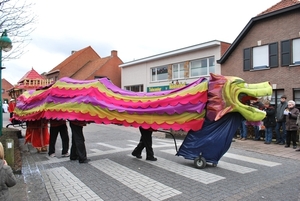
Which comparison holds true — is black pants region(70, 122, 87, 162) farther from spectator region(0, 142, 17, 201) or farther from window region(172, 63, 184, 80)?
window region(172, 63, 184, 80)

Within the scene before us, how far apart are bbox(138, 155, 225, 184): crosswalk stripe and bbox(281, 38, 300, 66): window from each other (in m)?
10.5

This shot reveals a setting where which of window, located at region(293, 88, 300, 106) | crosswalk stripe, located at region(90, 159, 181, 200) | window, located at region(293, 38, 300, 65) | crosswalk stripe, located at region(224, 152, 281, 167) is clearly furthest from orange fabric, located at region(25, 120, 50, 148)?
window, located at region(293, 38, 300, 65)

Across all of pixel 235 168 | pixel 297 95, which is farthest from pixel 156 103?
pixel 297 95

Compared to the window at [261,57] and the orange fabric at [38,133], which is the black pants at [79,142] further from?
the window at [261,57]

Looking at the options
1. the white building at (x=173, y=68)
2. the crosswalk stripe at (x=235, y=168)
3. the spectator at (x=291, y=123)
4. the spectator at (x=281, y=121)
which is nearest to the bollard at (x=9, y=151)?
the crosswalk stripe at (x=235, y=168)

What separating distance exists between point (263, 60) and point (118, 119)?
39.1ft

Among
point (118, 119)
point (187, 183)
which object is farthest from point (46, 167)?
point (187, 183)

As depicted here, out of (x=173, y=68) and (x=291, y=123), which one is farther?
(x=173, y=68)

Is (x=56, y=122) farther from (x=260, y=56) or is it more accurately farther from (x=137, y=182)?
(x=260, y=56)

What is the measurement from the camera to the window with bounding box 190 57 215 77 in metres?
18.2

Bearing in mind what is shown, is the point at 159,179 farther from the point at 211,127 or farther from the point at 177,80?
the point at 177,80

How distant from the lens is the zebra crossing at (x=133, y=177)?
4.52 metres

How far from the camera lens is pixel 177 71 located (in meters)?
21.1

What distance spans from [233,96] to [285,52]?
10296 millimetres
